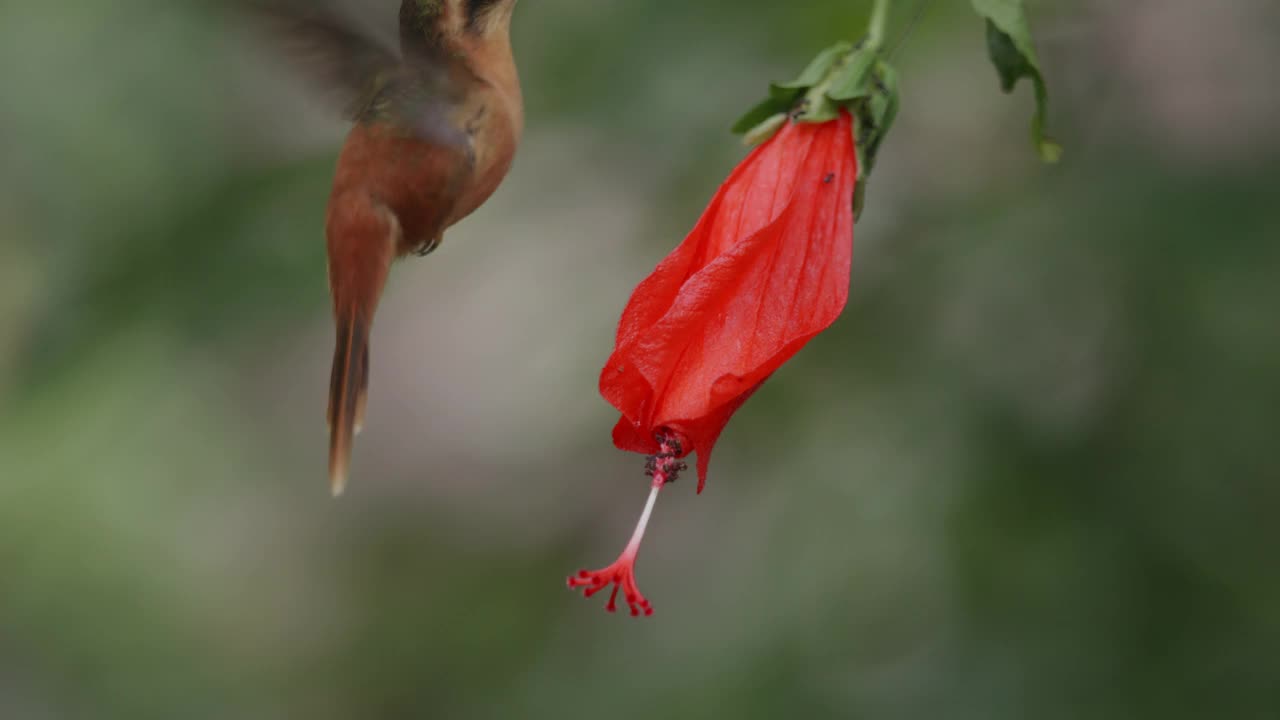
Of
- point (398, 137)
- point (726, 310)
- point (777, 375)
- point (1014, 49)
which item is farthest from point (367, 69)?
point (777, 375)

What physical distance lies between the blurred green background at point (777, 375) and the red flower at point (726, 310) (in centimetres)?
59

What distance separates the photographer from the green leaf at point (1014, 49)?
42.1 inches

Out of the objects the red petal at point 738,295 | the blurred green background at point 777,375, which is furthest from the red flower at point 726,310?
the blurred green background at point 777,375

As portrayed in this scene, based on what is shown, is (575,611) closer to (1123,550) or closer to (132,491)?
(132,491)

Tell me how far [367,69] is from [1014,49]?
56cm

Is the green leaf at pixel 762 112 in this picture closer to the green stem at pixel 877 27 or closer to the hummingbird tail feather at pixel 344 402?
the green stem at pixel 877 27

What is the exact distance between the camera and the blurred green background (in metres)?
1.68

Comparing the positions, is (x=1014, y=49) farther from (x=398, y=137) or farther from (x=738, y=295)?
(x=398, y=137)

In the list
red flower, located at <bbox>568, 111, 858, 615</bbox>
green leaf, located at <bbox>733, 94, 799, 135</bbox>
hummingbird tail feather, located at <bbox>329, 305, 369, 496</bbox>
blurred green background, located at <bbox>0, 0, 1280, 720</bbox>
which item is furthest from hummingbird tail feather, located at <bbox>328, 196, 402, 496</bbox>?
blurred green background, located at <bbox>0, 0, 1280, 720</bbox>

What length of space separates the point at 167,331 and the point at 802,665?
42.5 inches

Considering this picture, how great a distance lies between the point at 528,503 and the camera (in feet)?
8.80

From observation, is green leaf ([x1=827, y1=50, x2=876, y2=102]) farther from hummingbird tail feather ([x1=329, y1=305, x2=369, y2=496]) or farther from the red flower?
hummingbird tail feather ([x1=329, y1=305, x2=369, y2=496])

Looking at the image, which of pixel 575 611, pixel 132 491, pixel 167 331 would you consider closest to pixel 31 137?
pixel 167 331

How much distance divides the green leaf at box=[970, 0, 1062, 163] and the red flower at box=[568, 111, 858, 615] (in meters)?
0.15
